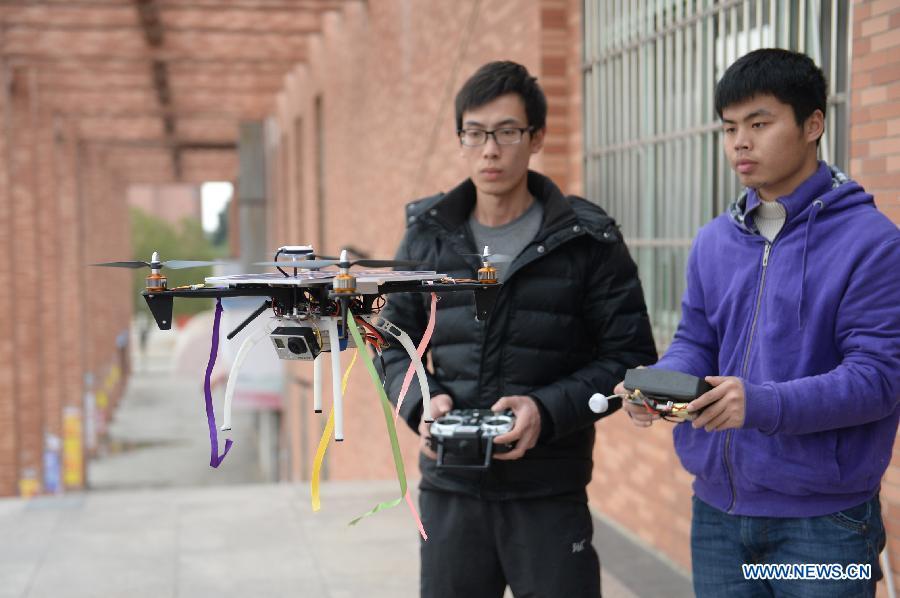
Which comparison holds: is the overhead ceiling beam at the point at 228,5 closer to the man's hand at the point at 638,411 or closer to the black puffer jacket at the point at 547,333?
the black puffer jacket at the point at 547,333

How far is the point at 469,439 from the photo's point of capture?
2.44 metres

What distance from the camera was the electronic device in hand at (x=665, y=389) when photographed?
185 centimetres

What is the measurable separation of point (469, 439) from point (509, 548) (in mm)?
328

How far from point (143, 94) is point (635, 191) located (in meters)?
18.6

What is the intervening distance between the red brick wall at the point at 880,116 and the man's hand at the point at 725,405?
165cm

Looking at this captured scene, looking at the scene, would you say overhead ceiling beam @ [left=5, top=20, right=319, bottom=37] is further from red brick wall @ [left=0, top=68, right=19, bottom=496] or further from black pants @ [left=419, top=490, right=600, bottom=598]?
black pants @ [left=419, top=490, right=600, bottom=598]

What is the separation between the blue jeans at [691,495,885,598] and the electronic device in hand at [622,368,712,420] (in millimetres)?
322

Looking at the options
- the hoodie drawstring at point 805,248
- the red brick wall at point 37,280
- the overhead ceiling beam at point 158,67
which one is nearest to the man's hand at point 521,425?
the hoodie drawstring at point 805,248

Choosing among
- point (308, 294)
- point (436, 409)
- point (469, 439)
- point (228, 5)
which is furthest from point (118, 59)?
point (308, 294)

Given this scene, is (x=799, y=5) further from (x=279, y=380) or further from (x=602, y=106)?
(x=279, y=380)

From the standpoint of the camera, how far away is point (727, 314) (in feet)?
7.02

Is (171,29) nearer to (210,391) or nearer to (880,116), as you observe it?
(880,116)

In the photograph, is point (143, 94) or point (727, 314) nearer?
point (727, 314)

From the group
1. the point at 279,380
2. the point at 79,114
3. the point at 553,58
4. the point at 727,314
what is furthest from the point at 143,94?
the point at 727,314
